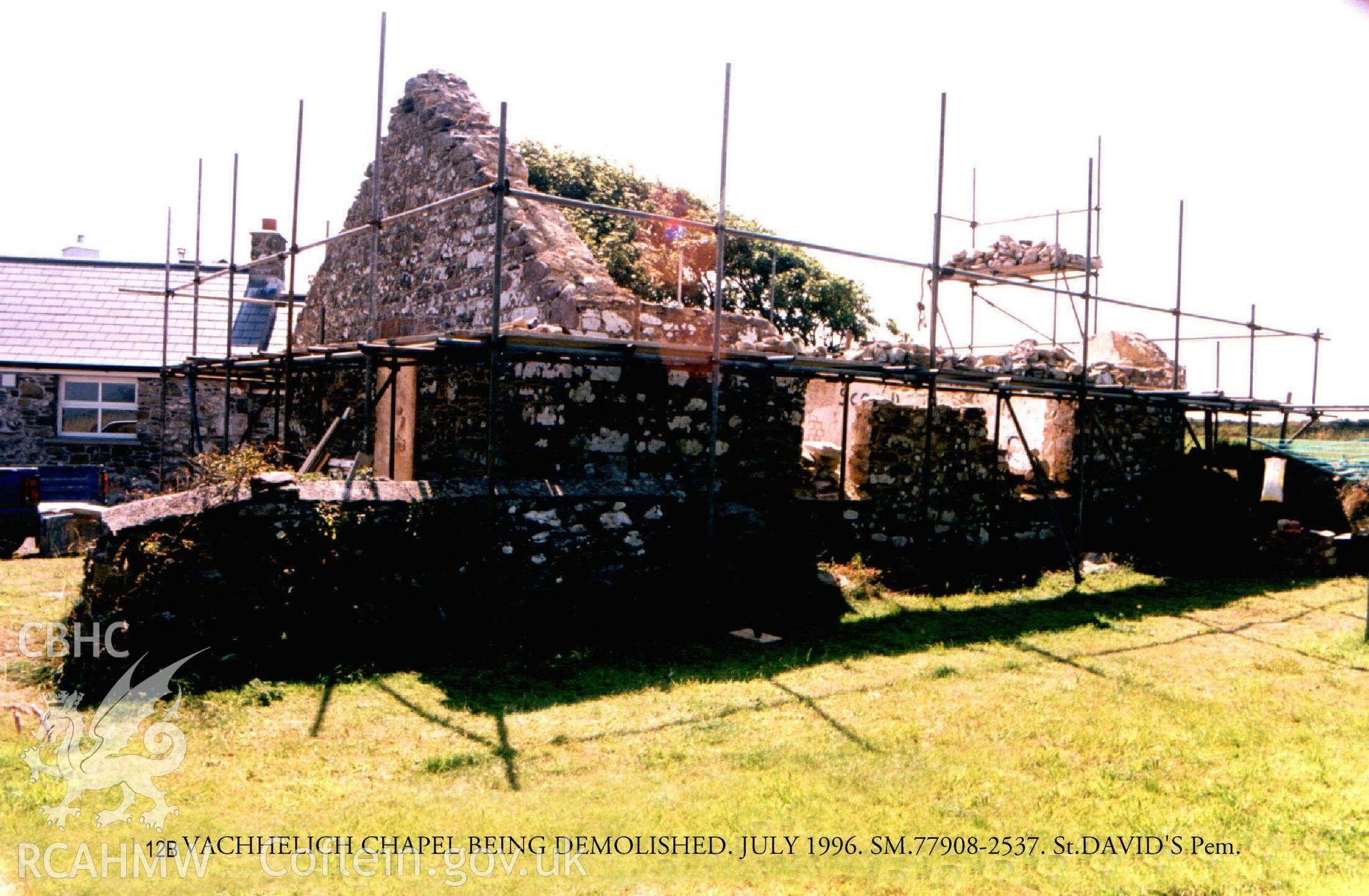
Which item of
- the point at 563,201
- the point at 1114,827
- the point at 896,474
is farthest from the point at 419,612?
the point at 896,474

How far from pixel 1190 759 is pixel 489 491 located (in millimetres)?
4917

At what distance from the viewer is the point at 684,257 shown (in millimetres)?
27188

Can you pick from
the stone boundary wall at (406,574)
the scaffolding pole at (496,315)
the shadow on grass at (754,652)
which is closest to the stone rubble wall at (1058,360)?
the shadow on grass at (754,652)

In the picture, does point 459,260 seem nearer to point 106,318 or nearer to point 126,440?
point 126,440

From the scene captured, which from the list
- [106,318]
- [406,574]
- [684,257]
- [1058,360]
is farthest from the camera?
[684,257]

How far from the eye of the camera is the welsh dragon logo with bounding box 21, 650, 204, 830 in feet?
14.4

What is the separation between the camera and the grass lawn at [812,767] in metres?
3.95

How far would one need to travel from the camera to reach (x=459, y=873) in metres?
3.84

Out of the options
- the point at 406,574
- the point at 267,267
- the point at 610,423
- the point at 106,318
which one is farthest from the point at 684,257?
the point at 406,574

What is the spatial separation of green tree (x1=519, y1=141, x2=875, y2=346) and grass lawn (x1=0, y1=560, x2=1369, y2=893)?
57.8 feet

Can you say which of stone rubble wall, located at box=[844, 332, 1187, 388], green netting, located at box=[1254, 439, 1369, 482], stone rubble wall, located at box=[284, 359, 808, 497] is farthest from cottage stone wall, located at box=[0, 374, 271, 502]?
green netting, located at box=[1254, 439, 1369, 482]

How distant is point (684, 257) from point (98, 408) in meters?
15.2

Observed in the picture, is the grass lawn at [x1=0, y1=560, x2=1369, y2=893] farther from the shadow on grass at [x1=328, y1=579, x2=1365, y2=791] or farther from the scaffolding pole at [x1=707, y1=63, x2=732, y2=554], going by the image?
the scaffolding pole at [x1=707, y1=63, x2=732, y2=554]

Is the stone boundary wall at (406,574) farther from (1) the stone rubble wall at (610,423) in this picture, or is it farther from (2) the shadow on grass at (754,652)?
(1) the stone rubble wall at (610,423)
